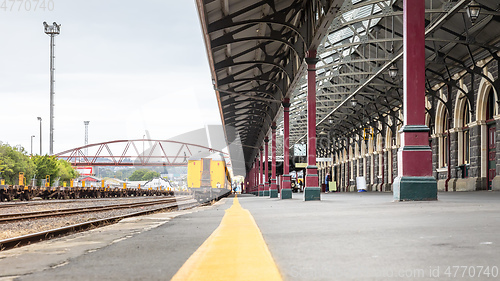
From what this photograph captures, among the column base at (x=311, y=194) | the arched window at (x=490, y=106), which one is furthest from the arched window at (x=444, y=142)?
the column base at (x=311, y=194)

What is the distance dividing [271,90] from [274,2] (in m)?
14.5

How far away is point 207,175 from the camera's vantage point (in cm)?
4738

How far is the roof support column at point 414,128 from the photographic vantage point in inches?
378

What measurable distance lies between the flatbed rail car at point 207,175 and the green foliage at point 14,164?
36341mm

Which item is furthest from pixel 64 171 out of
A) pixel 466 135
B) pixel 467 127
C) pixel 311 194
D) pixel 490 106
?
pixel 311 194

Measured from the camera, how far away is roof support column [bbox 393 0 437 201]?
378 inches

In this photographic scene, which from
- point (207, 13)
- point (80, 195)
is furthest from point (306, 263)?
point (80, 195)

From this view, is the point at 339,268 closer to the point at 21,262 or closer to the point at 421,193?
the point at 21,262

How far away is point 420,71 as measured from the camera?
9828mm

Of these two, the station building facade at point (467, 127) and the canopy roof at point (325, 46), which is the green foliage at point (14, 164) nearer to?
the canopy roof at point (325, 46)

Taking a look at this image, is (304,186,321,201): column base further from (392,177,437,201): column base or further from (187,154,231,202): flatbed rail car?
(187,154,231,202): flatbed rail car

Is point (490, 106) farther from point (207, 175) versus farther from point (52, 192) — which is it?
point (52, 192)

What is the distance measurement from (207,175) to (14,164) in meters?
38.6

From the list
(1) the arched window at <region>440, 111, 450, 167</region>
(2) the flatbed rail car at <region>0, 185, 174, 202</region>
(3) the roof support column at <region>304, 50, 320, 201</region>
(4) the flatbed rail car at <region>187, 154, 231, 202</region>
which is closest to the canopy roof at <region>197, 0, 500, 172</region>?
(3) the roof support column at <region>304, 50, 320, 201</region>
